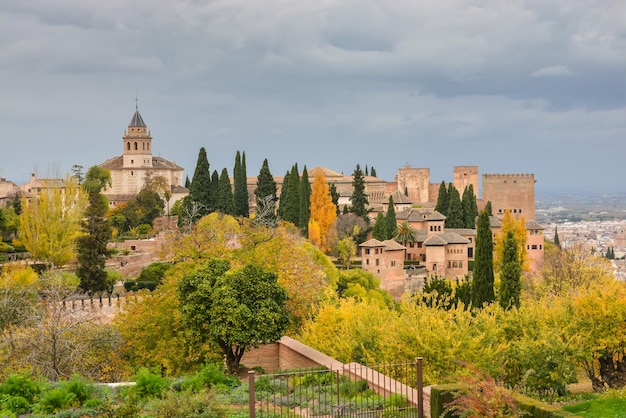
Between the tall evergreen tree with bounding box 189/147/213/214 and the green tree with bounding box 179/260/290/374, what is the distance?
35.3m

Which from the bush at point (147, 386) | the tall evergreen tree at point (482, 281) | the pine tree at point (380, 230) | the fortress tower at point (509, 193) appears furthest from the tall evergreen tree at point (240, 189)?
the bush at point (147, 386)

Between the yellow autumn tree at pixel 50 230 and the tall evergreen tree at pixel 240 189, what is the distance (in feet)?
53.9

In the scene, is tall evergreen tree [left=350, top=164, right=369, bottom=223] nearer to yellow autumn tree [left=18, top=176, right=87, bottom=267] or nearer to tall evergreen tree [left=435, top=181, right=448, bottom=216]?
tall evergreen tree [left=435, top=181, right=448, bottom=216]

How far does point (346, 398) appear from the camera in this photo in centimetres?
1138

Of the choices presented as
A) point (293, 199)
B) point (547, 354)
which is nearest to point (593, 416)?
point (547, 354)

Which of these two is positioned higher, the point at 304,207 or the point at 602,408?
the point at 304,207

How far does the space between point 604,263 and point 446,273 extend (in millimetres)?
14936

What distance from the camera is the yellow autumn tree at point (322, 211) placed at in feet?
171

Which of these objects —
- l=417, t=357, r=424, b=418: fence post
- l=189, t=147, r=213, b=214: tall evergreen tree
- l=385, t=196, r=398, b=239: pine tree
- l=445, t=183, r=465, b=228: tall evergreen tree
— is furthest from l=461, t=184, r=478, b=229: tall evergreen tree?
l=417, t=357, r=424, b=418: fence post

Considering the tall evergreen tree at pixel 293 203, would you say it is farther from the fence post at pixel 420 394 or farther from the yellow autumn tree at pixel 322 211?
the fence post at pixel 420 394

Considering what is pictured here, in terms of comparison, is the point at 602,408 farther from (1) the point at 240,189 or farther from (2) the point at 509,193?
(2) the point at 509,193

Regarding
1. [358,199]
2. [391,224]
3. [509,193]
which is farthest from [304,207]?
[509,193]

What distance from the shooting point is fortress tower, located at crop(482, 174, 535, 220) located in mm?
73625

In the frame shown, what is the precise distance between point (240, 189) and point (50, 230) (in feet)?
63.9
